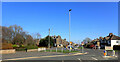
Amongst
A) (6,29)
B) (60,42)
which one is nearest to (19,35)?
(6,29)

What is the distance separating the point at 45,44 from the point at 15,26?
1432 inches

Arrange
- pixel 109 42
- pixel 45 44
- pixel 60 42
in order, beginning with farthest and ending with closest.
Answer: pixel 60 42 < pixel 45 44 < pixel 109 42

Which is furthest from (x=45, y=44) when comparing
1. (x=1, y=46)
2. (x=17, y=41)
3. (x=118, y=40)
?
(x=1, y=46)

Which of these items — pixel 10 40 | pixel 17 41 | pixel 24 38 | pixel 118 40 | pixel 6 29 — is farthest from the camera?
pixel 118 40

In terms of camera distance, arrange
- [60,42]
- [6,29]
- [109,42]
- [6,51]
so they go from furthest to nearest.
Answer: [60,42], [109,42], [6,29], [6,51]

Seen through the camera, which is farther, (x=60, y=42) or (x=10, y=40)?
(x=60, y=42)

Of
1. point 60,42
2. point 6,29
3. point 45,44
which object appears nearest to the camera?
point 6,29

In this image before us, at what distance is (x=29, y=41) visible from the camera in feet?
181

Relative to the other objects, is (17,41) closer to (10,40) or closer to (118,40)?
(10,40)

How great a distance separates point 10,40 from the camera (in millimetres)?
45781

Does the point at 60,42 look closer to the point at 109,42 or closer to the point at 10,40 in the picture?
the point at 109,42

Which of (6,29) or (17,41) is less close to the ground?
(6,29)

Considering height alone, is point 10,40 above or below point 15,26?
below

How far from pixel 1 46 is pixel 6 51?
1901 millimetres
